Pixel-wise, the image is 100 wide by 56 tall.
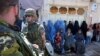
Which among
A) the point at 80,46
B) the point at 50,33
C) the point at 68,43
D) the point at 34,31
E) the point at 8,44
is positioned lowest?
the point at 80,46

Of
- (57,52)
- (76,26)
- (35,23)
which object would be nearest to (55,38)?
(57,52)

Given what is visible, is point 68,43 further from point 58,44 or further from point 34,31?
point 34,31

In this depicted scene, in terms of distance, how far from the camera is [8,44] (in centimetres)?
168

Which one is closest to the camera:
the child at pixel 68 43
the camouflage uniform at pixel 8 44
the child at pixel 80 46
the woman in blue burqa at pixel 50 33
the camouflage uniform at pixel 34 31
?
the camouflage uniform at pixel 8 44

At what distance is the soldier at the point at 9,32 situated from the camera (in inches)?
65.9

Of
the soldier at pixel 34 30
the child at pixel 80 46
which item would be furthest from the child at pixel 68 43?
the soldier at pixel 34 30

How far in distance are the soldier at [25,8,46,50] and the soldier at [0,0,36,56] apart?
2743 millimetres

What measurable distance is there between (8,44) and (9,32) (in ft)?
0.32

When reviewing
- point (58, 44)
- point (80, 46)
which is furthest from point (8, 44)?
point (80, 46)

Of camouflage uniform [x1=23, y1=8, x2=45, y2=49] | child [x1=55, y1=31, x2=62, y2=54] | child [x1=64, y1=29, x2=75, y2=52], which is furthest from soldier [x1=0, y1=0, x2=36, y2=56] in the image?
child [x1=64, y1=29, x2=75, y2=52]

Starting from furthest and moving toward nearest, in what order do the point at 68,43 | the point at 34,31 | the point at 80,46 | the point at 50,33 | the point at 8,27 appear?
the point at 50,33 → the point at 68,43 → the point at 80,46 → the point at 34,31 → the point at 8,27

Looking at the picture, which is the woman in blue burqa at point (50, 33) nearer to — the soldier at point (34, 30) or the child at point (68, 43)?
the child at point (68, 43)

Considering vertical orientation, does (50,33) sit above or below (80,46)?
above

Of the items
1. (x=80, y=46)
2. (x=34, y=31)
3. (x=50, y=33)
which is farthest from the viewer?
(x=50, y=33)
